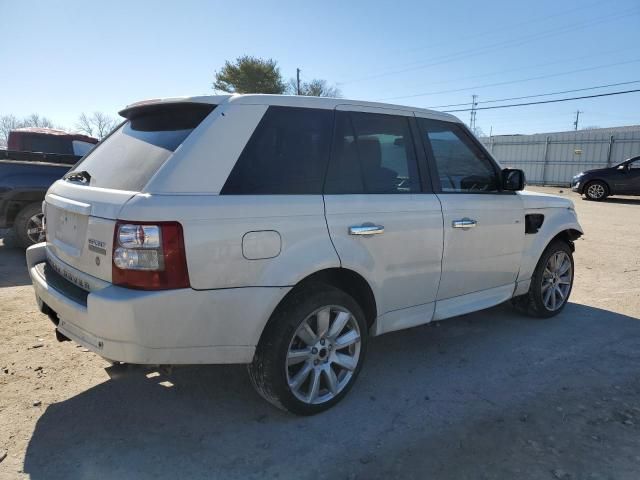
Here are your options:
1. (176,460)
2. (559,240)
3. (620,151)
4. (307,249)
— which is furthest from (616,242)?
(620,151)

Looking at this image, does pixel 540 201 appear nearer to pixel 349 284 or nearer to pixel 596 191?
pixel 349 284

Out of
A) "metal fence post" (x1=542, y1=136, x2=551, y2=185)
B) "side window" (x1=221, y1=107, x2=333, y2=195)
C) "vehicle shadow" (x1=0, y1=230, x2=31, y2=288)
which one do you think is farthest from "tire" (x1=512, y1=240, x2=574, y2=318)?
"metal fence post" (x1=542, y1=136, x2=551, y2=185)

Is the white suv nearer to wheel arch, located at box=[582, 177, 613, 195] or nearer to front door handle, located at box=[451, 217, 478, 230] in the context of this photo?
front door handle, located at box=[451, 217, 478, 230]

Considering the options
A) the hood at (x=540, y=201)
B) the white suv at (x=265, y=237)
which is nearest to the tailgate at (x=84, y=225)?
the white suv at (x=265, y=237)

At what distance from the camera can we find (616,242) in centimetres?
929

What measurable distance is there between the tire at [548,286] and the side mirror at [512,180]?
3.20ft

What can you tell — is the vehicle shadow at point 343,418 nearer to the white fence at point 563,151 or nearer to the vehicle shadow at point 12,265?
the vehicle shadow at point 12,265

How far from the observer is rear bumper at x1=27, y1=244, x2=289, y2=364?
237 cm

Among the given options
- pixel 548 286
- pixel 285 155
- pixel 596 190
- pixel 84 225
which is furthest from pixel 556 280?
pixel 596 190

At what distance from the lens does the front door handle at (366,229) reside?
9.86 ft

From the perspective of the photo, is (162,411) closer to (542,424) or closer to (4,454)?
(4,454)

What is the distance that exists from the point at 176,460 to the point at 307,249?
1.32 metres

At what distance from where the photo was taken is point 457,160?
→ 3967mm

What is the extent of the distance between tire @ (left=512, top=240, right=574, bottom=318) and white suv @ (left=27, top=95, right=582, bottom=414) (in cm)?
116
